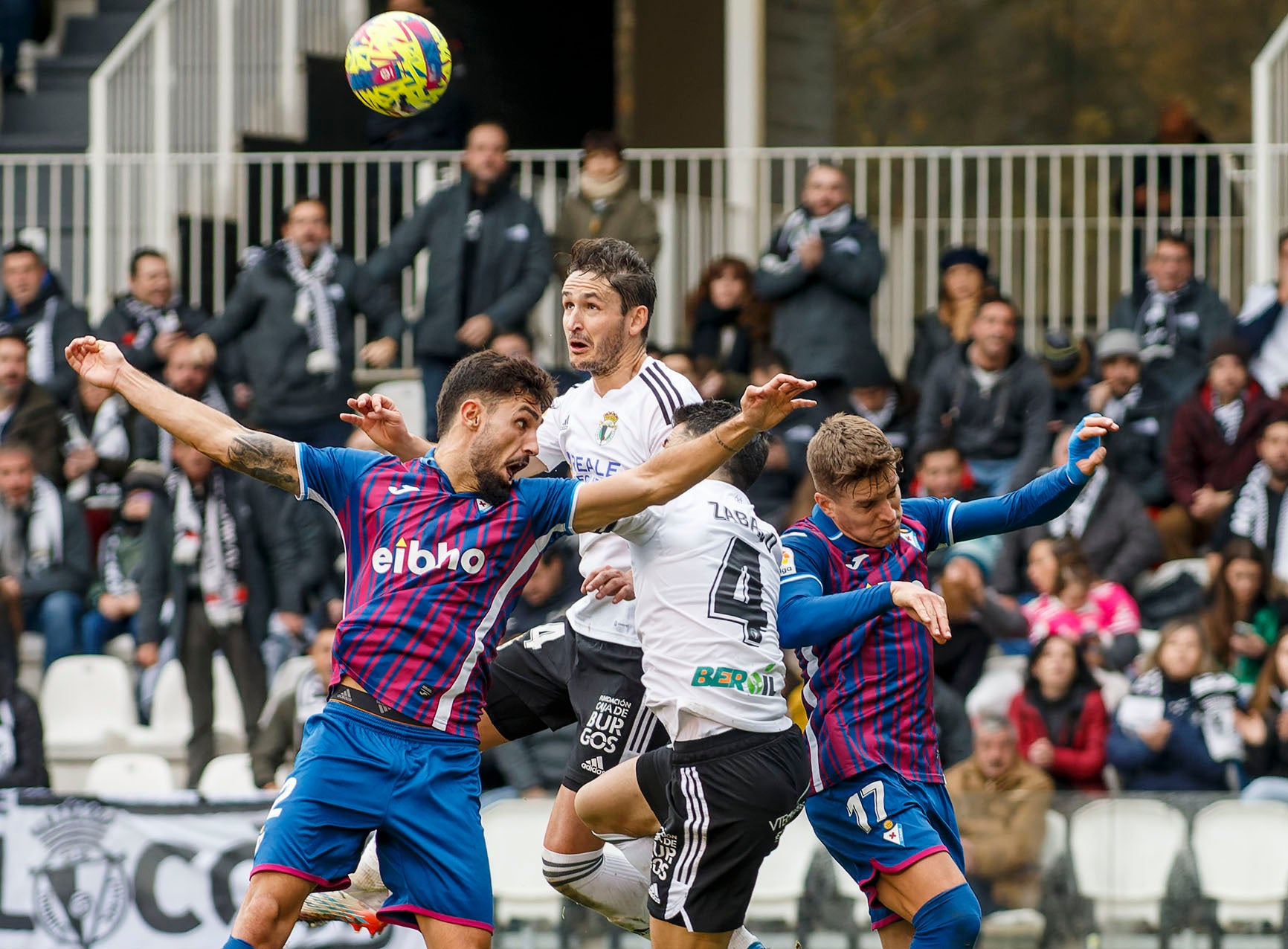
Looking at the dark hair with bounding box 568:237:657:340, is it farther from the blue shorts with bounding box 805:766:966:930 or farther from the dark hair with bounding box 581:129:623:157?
the dark hair with bounding box 581:129:623:157

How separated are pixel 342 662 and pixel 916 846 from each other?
6.47 feet

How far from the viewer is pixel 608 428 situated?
23.2 feet

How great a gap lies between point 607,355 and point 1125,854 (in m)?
4.01

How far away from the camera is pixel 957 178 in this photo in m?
14.4

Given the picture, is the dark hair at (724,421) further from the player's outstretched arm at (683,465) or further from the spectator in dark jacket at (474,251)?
the spectator in dark jacket at (474,251)

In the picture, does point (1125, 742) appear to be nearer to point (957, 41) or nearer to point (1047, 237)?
point (1047, 237)

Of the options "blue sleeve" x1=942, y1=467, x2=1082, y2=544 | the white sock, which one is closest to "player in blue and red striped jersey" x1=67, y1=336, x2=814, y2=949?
the white sock

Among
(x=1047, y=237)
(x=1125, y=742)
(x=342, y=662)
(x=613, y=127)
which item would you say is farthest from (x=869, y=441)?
(x=613, y=127)

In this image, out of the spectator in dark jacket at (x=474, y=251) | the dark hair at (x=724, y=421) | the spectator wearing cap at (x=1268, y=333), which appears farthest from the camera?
the spectator in dark jacket at (x=474, y=251)

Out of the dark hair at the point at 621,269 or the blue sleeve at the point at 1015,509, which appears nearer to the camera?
the blue sleeve at the point at 1015,509

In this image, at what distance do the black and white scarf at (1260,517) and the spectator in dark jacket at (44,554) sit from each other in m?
6.57

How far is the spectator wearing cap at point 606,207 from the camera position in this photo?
12.3 metres

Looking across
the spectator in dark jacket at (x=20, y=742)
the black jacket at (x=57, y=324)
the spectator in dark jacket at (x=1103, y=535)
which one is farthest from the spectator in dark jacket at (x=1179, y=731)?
the black jacket at (x=57, y=324)

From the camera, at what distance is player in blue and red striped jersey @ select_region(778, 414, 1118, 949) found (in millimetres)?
6719
